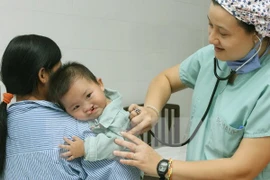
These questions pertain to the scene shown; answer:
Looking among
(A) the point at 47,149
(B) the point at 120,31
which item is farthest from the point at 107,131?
(B) the point at 120,31

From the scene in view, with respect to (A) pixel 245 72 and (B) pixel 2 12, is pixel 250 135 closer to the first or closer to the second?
(A) pixel 245 72

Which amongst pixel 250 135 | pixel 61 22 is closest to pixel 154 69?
pixel 61 22

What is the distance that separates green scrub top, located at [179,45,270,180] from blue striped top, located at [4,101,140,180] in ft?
0.97

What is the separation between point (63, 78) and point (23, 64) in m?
0.17

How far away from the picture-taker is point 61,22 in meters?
2.35

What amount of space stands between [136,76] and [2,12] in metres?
1.22

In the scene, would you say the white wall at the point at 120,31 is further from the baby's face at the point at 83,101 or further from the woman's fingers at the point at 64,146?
the woman's fingers at the point at 64,146

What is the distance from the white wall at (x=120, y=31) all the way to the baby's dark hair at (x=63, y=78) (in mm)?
929

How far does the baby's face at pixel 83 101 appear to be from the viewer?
4.26 feet

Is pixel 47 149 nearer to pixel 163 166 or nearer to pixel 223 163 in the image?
pixel 163 166

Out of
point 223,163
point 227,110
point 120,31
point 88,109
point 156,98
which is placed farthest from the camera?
point 120,31

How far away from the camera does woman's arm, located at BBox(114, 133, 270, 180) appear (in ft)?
3.45

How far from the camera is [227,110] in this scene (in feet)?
3.92

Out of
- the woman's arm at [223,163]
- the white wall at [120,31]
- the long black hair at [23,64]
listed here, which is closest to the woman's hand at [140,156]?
the woman's arm at [223,163]
